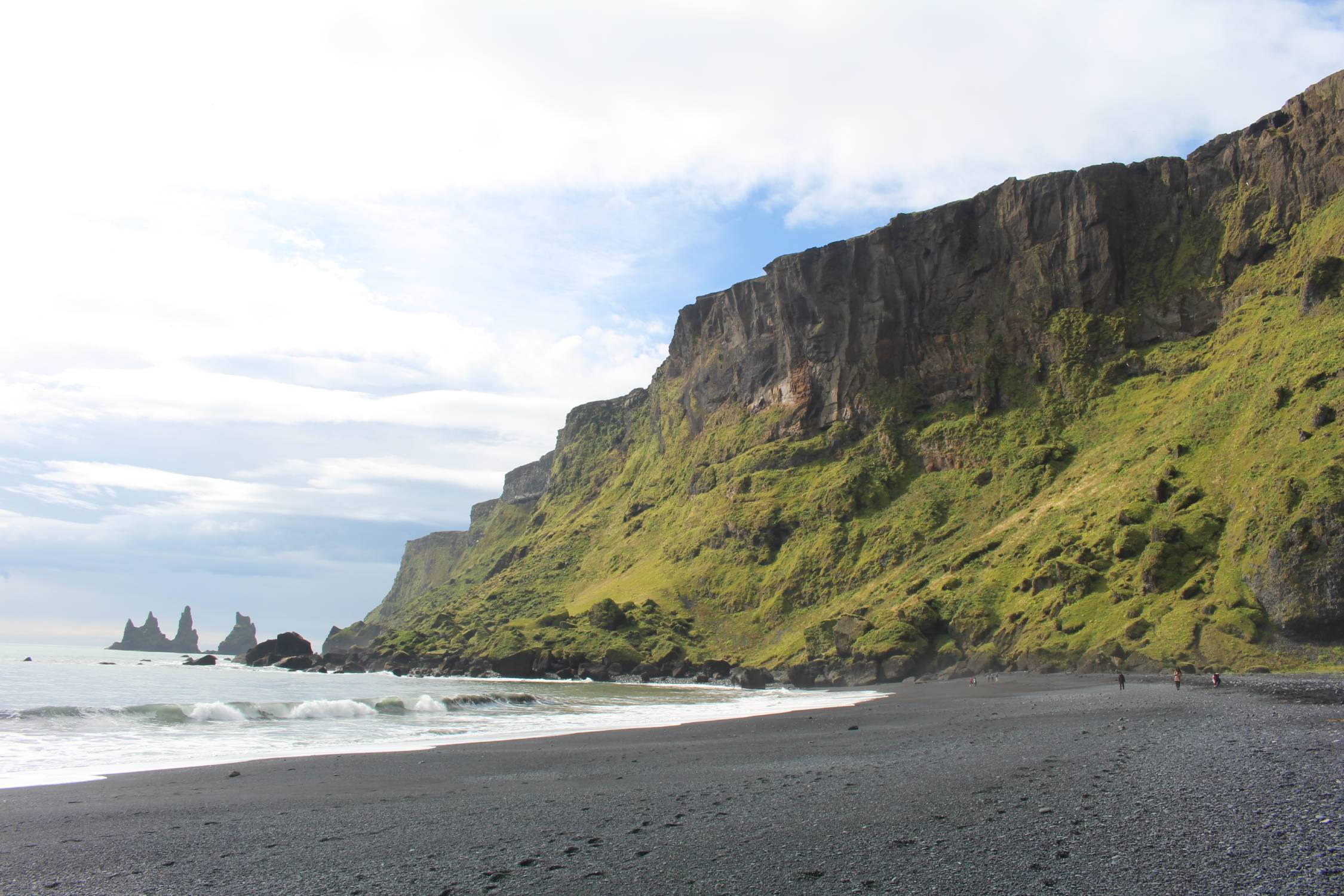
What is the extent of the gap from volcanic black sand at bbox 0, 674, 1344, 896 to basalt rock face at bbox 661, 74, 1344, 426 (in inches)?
3232

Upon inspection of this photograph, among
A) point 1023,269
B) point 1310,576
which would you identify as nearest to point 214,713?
point 1310,576

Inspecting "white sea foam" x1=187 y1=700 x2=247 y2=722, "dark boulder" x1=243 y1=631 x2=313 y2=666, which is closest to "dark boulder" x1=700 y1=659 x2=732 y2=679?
"white sea foam" x1=187 y1=700 x2=247 y2=722

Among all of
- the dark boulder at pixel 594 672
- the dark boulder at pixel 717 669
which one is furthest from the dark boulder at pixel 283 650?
the dark boulder at pixel 717 669

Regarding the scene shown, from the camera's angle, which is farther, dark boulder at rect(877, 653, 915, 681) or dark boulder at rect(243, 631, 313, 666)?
dark boulder at rect(243, 631, 313, 666)

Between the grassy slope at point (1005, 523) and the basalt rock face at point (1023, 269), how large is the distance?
9.87 feet

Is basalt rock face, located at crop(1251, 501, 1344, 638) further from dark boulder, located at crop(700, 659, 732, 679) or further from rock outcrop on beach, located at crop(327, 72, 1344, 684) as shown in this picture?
dark boulder, located at crop(700, 659, 732, 679)

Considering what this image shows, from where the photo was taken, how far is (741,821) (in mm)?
11352

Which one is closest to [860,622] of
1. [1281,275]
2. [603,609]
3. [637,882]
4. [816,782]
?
[603,609]

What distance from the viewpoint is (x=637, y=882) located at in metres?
8.59

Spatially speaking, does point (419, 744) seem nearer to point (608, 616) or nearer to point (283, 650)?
point (608, 616)

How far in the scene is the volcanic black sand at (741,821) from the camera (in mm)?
8484

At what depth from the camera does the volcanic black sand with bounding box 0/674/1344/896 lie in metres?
8.48

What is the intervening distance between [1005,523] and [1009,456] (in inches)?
518

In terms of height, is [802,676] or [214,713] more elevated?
[214,713]
